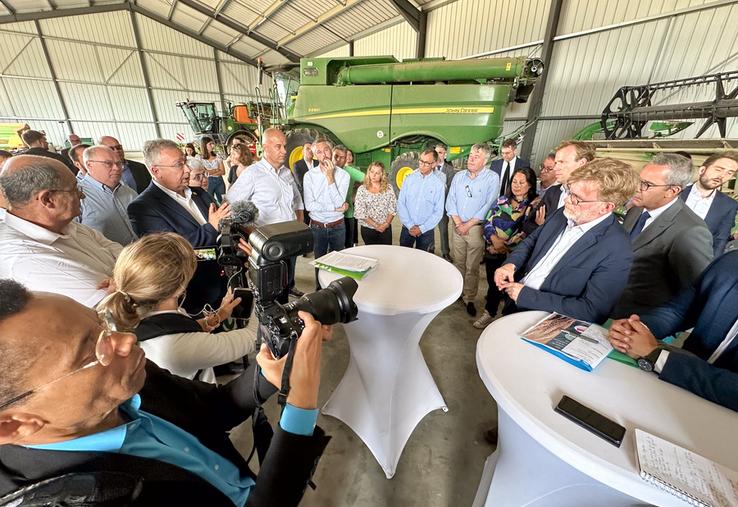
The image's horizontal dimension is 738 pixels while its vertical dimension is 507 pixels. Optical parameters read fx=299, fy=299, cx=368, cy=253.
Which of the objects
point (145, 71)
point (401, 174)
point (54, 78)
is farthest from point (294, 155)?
point (54, 78)

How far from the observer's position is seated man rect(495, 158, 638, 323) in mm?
1398

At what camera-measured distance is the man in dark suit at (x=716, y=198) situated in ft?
8.25

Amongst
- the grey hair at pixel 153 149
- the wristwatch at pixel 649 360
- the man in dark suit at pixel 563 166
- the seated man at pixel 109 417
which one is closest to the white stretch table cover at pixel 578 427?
the wristwatch at pixel 649 360

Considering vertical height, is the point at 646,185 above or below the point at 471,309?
above

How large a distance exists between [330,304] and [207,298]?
1608 millimetres

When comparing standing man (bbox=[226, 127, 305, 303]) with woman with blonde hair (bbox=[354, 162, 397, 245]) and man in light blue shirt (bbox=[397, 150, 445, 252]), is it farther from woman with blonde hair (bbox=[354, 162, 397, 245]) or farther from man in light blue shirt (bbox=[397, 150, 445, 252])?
man in light blue shirt (bbox=[397, 150, 445, 252])

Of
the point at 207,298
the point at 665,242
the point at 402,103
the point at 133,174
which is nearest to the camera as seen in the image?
the point at 665,242

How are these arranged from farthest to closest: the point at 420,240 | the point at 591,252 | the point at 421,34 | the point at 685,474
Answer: the point at 421,34
the point at 420,240
the point at 591,252
the point at 685,474

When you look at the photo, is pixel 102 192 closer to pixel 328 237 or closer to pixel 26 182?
pixel 26 182

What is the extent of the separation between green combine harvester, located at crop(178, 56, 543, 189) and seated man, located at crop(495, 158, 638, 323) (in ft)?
14.2

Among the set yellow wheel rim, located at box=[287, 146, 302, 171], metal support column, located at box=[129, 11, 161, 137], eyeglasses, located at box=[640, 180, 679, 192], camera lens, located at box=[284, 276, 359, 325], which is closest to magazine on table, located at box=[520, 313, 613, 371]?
camera lens, located at box=[284, 276, 359, 325]

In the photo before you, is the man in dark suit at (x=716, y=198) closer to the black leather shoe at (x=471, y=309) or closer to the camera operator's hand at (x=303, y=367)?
the black leather shoe at (x=471, y=309)

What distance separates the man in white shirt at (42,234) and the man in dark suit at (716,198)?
426 cm

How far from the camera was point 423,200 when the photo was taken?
10.7 feet
